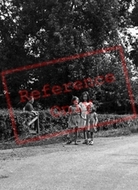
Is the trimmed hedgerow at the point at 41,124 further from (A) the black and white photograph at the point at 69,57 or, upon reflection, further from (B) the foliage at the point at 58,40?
(B) the foliage at the point at 58,40

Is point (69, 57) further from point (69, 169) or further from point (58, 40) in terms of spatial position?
point (69, 169)

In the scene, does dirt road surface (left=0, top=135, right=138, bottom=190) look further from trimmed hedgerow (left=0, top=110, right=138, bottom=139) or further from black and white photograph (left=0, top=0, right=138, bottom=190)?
black and white photograph (left=0, top=0, right=138, bottom=190)

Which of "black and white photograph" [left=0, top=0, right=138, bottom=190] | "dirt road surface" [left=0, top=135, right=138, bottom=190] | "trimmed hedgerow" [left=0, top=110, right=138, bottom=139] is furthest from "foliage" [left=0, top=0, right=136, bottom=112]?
"dirt road surface" [left=0, top=135, right=138, bottom=190]

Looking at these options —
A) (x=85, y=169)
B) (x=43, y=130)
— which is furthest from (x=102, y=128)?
(x=85, y=169)

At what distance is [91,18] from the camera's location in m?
34.2

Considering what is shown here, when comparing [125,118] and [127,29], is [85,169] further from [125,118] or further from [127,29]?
[127,29]

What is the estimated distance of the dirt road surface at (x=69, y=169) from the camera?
7355 millimetres

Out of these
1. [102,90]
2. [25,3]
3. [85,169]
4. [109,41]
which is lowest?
[85,169]

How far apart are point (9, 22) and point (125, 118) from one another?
14180 millimetres

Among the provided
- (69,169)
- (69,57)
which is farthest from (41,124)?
(69,57)

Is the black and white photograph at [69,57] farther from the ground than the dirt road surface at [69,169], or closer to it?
farther from the ground

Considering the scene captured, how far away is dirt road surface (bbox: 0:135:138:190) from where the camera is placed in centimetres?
736

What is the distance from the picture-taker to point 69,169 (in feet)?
29.6

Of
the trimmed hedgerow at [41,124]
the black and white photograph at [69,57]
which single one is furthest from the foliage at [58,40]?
Result: the trimmed hedgerow at [41,124]
